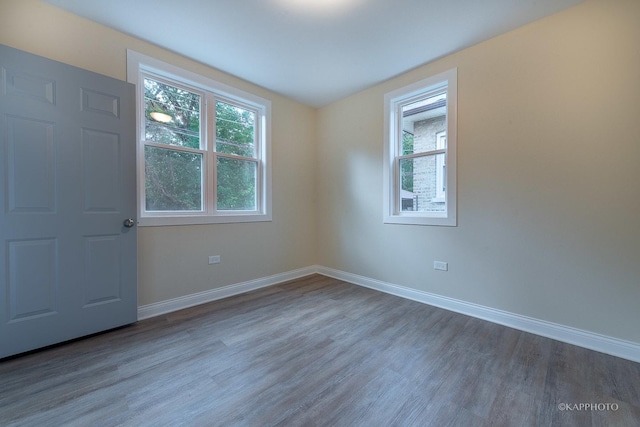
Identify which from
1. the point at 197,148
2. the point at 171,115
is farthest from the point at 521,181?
the point at 171,115

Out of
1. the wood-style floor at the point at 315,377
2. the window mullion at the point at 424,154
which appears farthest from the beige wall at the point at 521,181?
the wood-style floor at the point at 315,377

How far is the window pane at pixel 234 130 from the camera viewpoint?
3135mm

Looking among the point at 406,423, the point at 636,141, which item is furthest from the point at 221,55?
the point at 636,141

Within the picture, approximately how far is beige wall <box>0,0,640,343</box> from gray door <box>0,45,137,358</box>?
27 cm

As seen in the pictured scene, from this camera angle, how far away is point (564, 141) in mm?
2076

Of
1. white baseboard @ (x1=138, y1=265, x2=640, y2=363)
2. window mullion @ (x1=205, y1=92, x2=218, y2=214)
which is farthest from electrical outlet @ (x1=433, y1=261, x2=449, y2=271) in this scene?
window mullion @ (x1=205, y1=92, x2=218, y2=214)

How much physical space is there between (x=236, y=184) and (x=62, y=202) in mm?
1666

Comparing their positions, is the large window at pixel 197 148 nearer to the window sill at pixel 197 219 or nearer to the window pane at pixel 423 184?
the window sill at pixel 197 219

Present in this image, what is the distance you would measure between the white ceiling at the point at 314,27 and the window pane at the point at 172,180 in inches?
Result: 44.4

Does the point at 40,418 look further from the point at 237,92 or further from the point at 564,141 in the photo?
the point at 564,141

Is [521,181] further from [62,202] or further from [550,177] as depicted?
[62,202]

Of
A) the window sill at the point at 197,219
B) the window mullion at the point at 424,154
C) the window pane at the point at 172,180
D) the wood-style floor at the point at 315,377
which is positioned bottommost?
the wood-style floor at the point at 315,377

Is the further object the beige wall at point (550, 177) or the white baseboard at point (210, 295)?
the white baseboard at point (210, 295)

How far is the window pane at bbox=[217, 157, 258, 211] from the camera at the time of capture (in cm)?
316
